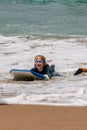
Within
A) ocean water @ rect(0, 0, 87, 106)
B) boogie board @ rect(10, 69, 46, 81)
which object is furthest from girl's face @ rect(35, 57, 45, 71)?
ocean water @ rect(0, 0, 87, 106)

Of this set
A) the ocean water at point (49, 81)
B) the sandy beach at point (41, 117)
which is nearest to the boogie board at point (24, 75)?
the ocean water at point (49, 81)

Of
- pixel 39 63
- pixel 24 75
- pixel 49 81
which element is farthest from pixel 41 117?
pixel 39 63

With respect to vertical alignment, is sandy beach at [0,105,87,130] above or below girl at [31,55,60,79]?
above

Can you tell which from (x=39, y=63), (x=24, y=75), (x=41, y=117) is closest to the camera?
(x=41, y=117)

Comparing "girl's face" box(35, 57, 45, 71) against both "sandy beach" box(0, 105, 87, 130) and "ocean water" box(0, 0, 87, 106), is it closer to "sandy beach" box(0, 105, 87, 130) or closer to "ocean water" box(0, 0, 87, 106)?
"ocean water" box(0, 0, 87, 106)

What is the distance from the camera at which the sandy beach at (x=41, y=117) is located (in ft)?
14.4

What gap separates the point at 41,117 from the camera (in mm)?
4770

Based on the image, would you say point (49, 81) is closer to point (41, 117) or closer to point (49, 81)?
point (49, 81)

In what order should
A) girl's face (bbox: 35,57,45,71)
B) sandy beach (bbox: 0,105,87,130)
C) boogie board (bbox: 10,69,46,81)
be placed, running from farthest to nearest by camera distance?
girl's face (bbox: 35,57,45,71) → boogie board (bbox: 10,69,46,81) → sandy beach (bbox: 0,105,87,130)

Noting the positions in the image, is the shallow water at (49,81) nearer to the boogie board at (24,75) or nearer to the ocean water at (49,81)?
the ocean water at (49,81)

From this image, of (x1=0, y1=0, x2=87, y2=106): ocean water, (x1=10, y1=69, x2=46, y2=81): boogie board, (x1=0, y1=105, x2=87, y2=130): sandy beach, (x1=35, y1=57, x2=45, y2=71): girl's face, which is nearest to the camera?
(x1=0, y1=105, x2=87, y2=130): sandy beach

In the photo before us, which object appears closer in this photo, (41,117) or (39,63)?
(41,117)

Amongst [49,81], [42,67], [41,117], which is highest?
[41,117]

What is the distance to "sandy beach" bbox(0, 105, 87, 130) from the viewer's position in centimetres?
438
